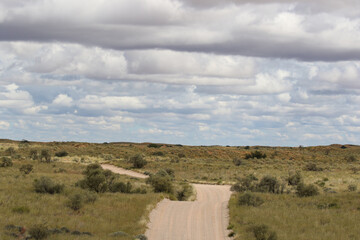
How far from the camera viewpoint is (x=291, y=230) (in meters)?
18.9

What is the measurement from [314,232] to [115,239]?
8.39m

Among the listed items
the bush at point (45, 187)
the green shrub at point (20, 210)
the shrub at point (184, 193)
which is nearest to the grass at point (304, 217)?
the shrub at point (184, 193)

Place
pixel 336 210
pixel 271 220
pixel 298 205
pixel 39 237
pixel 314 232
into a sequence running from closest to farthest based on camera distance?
1. pixel 39 237
2. pixel 314 232
3. pixel 271 220
4. pixel 336 210
5. pixel 298 205

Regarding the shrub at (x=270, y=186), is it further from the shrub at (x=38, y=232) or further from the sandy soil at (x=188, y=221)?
the shrub at (x=38, y=232)

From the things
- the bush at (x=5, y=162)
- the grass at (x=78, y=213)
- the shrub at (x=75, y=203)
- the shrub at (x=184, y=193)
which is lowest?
the shrub at (x=184, y=193)

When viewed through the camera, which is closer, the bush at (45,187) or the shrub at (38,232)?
the shrub at (38,232)

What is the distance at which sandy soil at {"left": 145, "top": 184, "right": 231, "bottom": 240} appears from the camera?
19062mm

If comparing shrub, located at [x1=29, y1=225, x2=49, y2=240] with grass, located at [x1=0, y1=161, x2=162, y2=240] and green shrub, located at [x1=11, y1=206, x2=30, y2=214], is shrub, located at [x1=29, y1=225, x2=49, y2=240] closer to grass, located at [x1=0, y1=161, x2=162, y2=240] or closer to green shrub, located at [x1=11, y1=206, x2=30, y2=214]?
grass, located at [x1=0, y1=161, x2=162, y2=240]

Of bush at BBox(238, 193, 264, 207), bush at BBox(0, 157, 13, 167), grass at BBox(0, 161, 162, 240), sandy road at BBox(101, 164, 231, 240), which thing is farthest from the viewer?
bush at BBox(0, 157, 13, 167)

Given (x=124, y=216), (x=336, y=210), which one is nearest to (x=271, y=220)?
(x=336, y=210)

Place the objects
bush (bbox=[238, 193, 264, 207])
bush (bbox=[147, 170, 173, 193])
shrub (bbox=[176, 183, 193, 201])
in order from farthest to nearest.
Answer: shrub (bbox=[176, 183, 193, 201]) → bush (bbox=[147, 170, 173, 193]) → bush (bbox=[238, 193, 264, 207])

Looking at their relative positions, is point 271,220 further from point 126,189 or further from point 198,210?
point 126,189

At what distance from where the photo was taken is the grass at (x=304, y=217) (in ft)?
59.3

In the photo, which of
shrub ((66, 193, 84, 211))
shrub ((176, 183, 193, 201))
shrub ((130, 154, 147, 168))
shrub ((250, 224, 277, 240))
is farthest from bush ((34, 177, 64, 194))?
shrub ((130, 154, 147, 168))
